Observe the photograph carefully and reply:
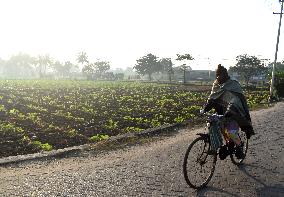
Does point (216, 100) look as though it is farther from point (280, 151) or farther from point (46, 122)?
point (46, 122)

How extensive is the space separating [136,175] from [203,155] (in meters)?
1.44

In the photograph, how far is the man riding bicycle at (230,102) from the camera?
6453 mm

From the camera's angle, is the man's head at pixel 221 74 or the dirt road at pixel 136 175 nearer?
the dirt road at pixel 136 175

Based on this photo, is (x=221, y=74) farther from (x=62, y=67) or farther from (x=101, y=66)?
(x=62, y=67)

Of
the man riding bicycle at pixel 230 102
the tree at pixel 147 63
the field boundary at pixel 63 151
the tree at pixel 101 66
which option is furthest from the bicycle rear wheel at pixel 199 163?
the tree at pixel 101 66

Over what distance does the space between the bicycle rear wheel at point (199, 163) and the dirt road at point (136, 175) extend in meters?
0.16

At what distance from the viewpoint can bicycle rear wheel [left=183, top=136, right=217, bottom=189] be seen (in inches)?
233

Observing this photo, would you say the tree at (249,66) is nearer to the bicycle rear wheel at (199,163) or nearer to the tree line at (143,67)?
the tree line at (143,67)

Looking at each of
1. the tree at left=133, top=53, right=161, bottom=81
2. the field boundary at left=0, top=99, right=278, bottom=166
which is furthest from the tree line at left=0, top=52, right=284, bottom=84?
the field boundary at left=0, top=99, right=278, bottom=166

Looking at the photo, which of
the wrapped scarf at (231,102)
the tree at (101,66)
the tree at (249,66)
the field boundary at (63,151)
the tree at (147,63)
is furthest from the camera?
the tree at (101,66)

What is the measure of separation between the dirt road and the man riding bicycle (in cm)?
89

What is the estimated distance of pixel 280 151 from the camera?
29.1ft

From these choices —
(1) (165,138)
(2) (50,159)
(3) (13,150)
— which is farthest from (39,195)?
(1) (165,138)

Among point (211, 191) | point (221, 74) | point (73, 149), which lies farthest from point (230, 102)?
point (73, 149)
